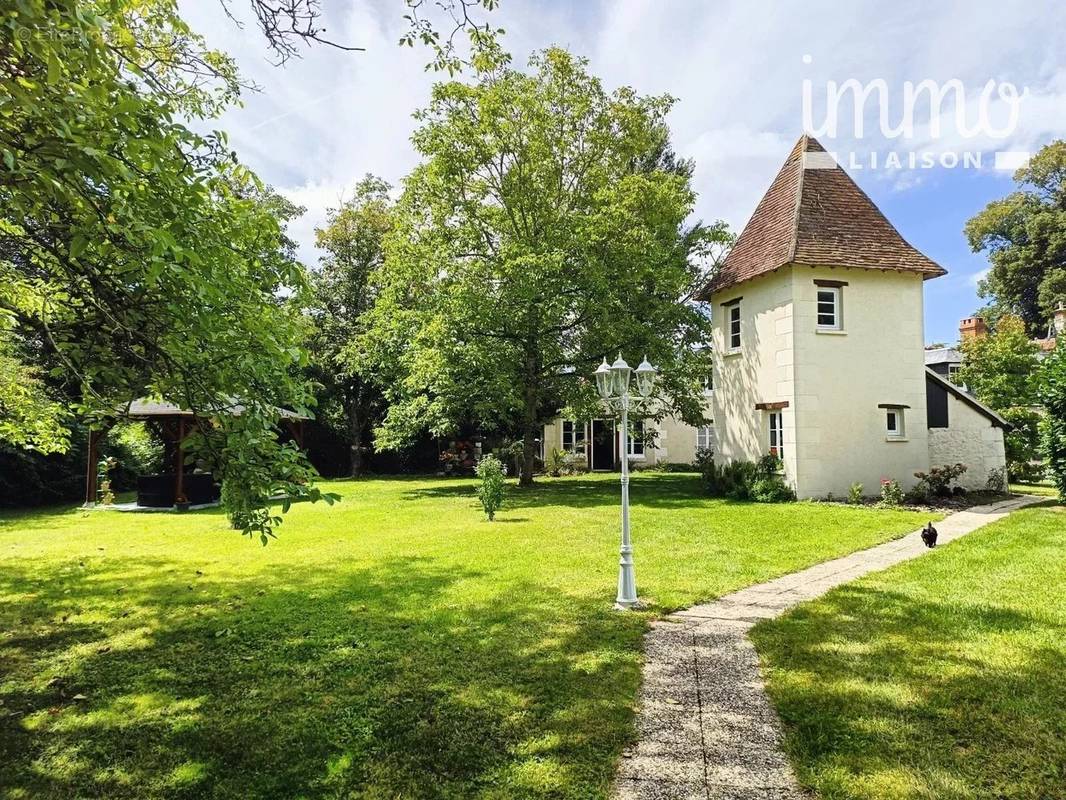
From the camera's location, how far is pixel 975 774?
330cm

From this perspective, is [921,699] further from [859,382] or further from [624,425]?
[859,382]

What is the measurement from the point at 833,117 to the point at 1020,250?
33.2 metres

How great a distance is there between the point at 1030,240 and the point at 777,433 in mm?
29988

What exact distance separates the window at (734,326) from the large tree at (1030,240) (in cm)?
2501

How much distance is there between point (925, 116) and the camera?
10.2 meters

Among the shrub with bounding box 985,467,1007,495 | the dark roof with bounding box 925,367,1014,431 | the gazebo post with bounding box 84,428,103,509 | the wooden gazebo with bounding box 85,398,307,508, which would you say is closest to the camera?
the wooden gazebo with bounding box 85,398,307,508

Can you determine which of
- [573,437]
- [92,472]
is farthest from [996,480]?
[92,472]

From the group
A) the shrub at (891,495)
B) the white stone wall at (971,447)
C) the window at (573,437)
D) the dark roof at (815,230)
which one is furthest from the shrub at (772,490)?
the window at (573,437)

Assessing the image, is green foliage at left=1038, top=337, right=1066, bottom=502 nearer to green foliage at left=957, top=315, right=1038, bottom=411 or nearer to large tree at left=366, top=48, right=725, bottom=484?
large tree at left=366, top=48, right=725, bottom=484

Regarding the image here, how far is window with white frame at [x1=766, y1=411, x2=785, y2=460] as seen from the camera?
51.5ft

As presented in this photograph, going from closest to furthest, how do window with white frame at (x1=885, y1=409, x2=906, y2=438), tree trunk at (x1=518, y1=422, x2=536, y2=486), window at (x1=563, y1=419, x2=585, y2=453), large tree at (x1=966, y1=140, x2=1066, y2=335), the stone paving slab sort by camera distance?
the stone paving slab < window with white frame at (x1=885, y1=409, x2=906, y2=438) < tree trunk at (x1=518, y1=422, x2=536, y2=486) < window at (x1=563, y1=419, x2=585, y2=453) < large tree at (x1=966, y1=140, x2=1066, y2=335)

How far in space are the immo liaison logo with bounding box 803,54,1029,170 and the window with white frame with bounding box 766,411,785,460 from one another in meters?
7.00

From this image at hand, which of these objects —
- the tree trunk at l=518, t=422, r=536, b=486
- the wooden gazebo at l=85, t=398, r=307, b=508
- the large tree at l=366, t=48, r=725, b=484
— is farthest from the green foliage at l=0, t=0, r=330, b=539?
the tree trunk at l=518, t=422, r=536, b=486

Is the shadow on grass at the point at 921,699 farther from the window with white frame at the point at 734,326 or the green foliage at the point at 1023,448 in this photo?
the green foliage at the point at 1023,448
